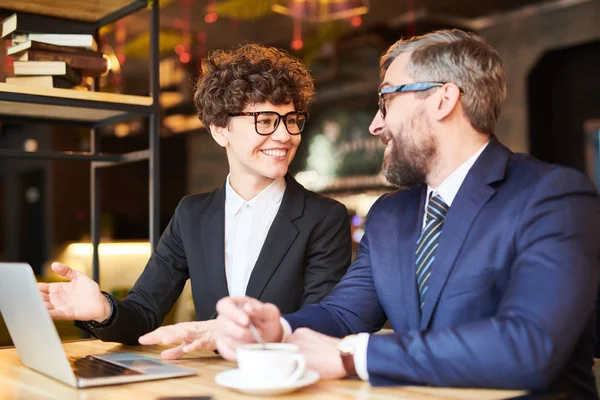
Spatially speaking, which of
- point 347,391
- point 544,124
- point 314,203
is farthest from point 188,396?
point 544,124

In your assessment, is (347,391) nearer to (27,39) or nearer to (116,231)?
(27,39)

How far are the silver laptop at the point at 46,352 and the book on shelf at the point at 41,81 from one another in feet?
3.30

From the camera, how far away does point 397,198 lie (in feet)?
5.72

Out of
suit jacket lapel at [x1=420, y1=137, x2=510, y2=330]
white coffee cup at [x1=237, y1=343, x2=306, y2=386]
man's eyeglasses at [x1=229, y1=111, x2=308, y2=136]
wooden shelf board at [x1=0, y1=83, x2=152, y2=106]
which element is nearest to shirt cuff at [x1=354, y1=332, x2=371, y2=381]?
white coffee cup at [x1=237, y1=343, x2=306, y2=386]

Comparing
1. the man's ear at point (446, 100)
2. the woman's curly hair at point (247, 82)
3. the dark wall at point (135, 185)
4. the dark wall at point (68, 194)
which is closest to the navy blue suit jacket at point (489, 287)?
the man's ear at point (446, 100)

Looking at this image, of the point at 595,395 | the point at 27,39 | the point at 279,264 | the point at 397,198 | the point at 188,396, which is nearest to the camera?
the point at 188,396

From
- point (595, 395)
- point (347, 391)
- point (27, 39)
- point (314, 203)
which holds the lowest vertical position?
point (595, 395)

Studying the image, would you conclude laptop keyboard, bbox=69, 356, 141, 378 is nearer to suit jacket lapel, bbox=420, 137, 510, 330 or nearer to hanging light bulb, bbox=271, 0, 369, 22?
suit jacket lapel, bbox=420, 137, 510, 330

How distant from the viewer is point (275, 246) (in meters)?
2.00

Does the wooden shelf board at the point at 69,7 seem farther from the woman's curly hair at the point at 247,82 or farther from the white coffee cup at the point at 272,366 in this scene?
the white coffee cup at the point at 272,366

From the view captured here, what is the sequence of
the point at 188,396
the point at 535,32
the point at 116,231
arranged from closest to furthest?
the point at 188,396
the point at 535,32
the point at 116,231

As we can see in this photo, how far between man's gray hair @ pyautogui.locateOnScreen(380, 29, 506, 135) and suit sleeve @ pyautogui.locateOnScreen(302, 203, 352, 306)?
602 millimetres

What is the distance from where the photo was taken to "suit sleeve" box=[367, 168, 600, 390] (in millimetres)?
1165

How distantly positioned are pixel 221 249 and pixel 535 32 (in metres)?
5.21
